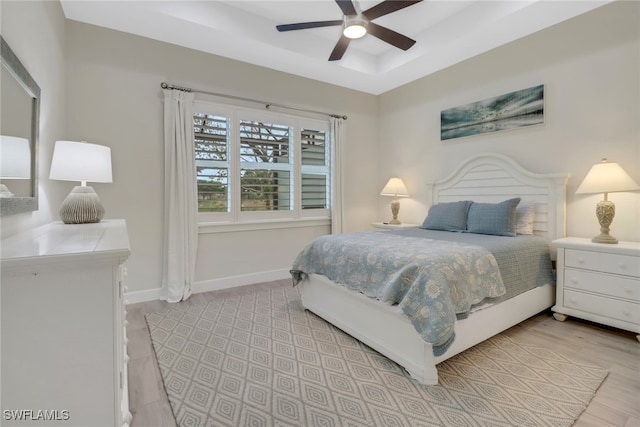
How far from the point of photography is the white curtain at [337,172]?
4422mm

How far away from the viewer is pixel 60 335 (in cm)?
91

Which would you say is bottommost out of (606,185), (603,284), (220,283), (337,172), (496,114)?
(220,283)

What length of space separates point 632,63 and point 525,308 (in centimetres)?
226

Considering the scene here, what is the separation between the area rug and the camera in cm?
152

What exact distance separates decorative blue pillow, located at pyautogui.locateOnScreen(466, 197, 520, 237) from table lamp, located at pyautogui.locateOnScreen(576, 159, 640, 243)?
536 mm

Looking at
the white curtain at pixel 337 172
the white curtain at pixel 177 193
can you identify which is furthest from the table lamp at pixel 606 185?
the white curtain at pixel 177 193

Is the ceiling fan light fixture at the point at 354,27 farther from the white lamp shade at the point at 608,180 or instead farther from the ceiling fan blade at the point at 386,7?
the white lamp shade at the point at 608,180

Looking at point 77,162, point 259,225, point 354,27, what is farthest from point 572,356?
point 77,162

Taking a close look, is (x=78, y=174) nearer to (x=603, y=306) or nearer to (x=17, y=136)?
(x=17, y=136)

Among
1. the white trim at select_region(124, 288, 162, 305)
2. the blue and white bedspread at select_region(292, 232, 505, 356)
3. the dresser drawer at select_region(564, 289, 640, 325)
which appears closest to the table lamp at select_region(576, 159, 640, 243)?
the dresser drawer at select_region(564, 289, 640, 325)

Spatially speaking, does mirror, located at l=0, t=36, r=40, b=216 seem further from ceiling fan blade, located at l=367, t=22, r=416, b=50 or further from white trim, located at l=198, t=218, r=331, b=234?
ceiling fan blade, located at l=367, t=22, r=416, b=50

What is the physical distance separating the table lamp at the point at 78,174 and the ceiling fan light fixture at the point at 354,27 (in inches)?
81.4

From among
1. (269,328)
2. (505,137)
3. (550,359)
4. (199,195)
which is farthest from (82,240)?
(505,137)

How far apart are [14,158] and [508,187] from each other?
3.95 m
